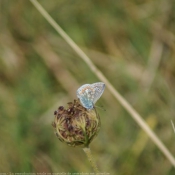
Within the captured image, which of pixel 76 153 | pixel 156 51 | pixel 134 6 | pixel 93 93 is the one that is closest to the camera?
pixel 93 93

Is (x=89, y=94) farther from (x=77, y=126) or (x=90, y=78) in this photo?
(x=90, y=78)

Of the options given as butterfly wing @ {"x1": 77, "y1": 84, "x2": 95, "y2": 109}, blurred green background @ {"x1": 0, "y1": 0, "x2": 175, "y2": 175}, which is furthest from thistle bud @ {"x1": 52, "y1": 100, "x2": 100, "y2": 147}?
blurred green background @ {"x1": 0, "y1": 0, "x2": 175, "y2": 175}

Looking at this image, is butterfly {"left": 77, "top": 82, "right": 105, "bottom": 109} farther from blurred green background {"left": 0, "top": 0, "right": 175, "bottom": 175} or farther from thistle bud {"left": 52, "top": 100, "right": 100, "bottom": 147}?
blurred green background {"left": 0, "top": 0, "right": 175, "bottom": 175}

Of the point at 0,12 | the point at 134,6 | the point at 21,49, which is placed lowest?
the point at 134,6

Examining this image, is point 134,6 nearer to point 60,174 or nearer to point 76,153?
point 76,153

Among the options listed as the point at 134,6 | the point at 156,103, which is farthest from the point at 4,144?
the point at 134,6

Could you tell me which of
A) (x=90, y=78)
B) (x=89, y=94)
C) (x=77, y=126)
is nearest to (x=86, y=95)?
(x=89, y=94)
